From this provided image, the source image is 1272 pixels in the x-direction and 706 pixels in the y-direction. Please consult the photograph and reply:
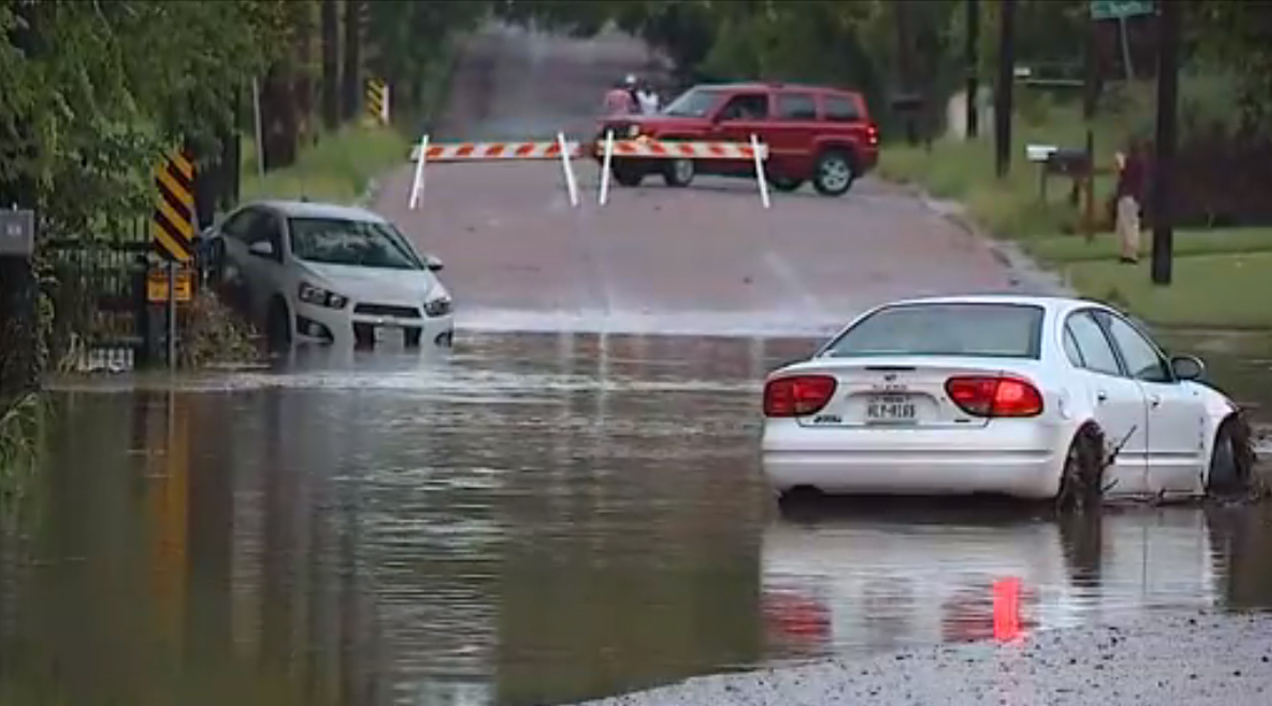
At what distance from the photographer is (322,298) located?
32094 millimetres

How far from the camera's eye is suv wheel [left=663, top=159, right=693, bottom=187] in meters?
53.7

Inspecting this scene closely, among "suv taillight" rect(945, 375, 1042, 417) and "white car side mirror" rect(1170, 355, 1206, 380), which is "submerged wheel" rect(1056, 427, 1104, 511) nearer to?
"suv taillight" rect(945, 375, 1042, 417)

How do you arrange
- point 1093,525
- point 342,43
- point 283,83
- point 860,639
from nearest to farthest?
point 860,639 → point 1093,525 → point 283,83 → point 342,43

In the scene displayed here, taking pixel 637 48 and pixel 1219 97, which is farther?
pixel 637 48

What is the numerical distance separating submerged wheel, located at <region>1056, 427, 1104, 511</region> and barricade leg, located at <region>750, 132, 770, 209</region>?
33778 millimetres

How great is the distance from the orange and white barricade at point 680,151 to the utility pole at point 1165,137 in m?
13.0

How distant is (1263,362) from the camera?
3053 centimetres

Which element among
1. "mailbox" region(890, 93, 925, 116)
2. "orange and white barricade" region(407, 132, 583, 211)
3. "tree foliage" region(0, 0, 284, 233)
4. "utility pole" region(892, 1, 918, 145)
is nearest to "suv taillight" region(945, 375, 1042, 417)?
"tree foliage" region(0, 0, 284, 233)

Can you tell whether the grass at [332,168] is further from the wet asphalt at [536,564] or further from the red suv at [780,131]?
the wet asphalt at [536,564]

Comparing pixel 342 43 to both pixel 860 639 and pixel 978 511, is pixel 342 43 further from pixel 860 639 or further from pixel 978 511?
pixel 860 639

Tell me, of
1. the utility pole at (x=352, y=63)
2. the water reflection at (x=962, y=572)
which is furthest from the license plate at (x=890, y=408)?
the utility pole at (x=352, y=63)

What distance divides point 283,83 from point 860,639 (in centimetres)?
4083

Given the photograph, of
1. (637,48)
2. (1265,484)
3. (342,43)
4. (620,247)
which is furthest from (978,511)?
(637,48)

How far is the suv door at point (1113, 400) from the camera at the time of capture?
58.2ft
